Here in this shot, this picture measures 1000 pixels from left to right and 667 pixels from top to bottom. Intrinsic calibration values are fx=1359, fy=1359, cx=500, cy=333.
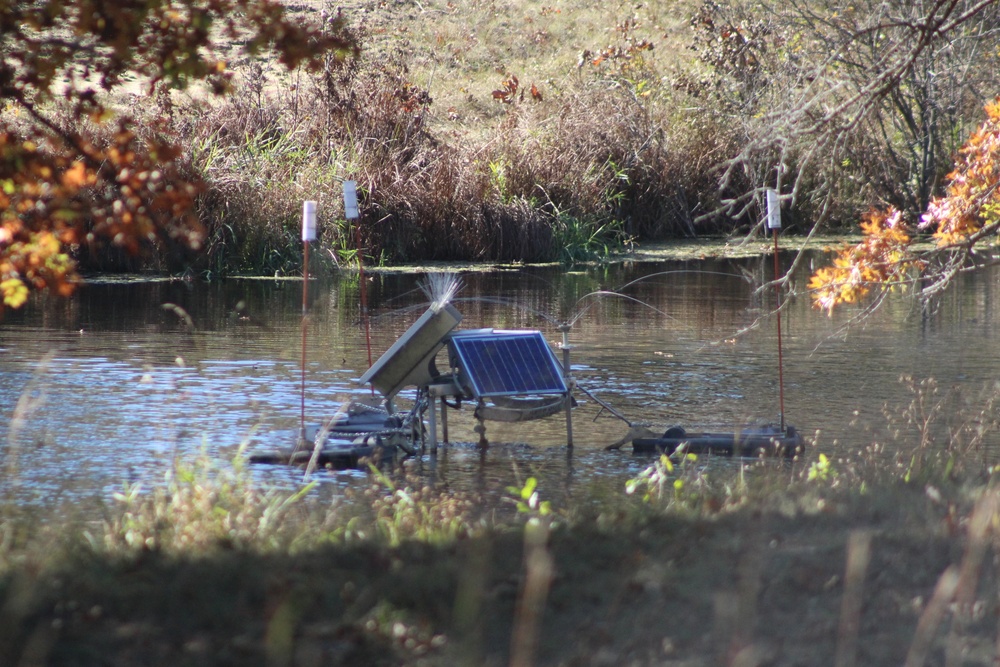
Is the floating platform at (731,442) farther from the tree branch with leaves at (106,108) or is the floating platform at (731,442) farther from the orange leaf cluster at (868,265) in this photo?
the tree branch with leaves at (106,108)

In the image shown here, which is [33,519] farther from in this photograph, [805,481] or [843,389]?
[843,389]

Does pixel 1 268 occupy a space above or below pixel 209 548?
above

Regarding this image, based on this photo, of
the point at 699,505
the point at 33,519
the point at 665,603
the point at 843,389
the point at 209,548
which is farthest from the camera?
the point at 843,389

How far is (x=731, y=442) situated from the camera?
29.8ft

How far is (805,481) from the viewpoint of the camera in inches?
284

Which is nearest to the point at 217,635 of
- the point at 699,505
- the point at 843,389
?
the point at 699,505

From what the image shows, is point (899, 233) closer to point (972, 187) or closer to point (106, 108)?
point (972, 187)

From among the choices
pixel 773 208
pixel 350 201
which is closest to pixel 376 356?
pixel 350 201

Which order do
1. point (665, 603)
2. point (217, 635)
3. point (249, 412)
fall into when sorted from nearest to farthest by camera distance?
point (217, 635) < point (665, 603) < point (249, 412)

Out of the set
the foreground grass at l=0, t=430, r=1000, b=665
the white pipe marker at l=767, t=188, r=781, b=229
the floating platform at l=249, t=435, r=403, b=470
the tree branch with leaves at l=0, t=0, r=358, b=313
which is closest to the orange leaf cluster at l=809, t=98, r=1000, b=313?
the white pipe marker at l=767, t=188, r=781, b=229

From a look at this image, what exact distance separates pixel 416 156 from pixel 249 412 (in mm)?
13868

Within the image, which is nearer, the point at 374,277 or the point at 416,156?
the point at 374,277

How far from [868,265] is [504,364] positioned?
2.61 meters

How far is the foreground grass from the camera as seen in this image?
14.8ft
